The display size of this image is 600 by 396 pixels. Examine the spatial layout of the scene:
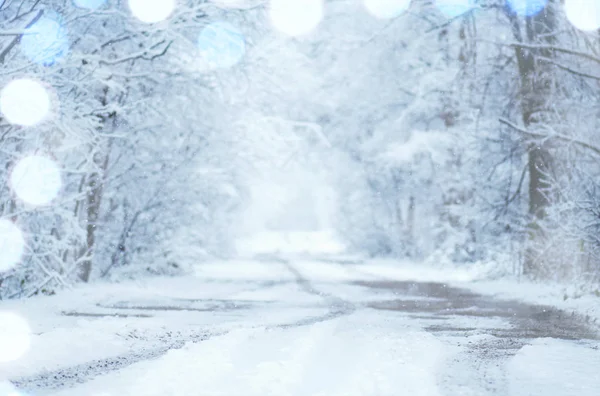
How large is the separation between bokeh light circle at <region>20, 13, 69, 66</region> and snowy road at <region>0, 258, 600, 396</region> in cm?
431

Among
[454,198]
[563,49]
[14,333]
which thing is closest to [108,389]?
[14,333]

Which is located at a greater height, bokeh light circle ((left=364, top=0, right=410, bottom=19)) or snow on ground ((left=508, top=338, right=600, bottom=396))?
bokeh light circle ((left=364, top=0, right=410, bottom=19))

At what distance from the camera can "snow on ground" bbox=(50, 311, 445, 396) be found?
624 centimetres

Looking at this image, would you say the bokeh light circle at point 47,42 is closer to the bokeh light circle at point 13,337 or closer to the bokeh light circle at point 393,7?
the bokeh light circle at point 13,337

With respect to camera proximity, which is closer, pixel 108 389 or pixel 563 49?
pixel 108 389

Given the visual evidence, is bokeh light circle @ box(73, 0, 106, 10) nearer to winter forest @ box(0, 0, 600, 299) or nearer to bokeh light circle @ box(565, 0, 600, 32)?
winter forest @ box(0, 0, 600, 299)

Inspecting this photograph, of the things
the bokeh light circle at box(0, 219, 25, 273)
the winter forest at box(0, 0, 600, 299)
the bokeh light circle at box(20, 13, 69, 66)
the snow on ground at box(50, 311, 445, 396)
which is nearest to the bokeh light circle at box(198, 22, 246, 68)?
the winter forest at box(0, 0, 600, 299)

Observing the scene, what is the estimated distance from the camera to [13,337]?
9.05m

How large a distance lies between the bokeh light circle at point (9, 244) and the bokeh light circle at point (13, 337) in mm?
1706

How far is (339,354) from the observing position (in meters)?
8.18

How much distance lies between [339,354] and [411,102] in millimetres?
26673

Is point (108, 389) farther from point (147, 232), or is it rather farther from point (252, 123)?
point (252, 123)

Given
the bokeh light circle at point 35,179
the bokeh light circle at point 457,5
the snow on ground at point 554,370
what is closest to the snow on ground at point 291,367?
the snow on ground at point 554,370

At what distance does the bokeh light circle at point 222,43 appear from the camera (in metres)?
14.9
